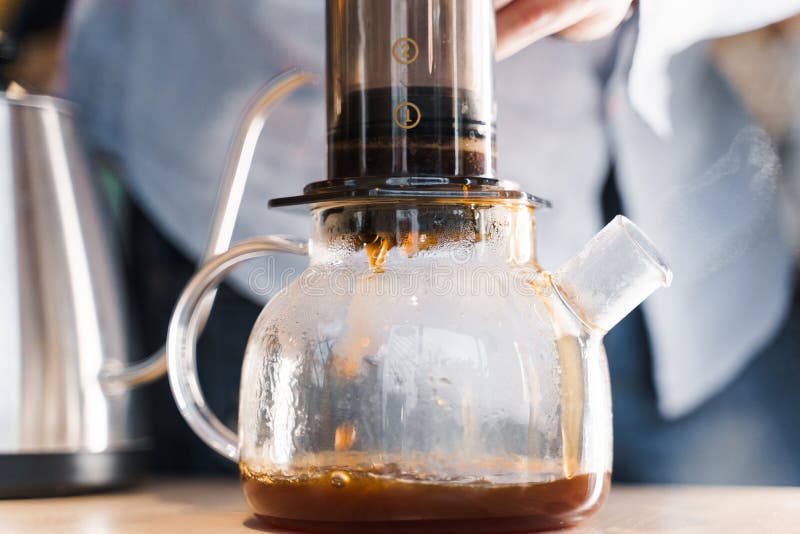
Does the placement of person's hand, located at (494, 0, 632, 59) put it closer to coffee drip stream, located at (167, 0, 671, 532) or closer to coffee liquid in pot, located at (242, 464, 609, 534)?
coffee drip stream, located at (167, 0, 671, 532)

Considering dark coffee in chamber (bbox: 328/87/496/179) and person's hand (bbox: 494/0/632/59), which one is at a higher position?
person's hand (bbox: 494/0/632/59)

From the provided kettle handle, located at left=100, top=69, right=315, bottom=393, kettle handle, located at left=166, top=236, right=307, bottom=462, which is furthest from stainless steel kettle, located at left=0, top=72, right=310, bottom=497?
kettle handle, located at left=166, top=236, right=307, bottom=462

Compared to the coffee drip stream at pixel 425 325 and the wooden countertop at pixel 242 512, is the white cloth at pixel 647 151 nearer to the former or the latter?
the wooden countertop at pixel 242 512

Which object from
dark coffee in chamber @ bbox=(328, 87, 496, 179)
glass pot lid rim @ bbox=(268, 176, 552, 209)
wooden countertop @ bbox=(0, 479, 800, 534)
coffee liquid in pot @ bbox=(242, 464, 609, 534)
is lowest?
wooden countertop @ bbox=(0, 479, 800, 534)

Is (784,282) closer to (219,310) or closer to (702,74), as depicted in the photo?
(702,74)

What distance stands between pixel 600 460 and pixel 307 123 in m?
0.46

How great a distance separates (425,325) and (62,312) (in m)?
0.38

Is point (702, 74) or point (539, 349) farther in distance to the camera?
point (702, 74)

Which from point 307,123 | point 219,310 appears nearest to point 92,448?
point 219,310

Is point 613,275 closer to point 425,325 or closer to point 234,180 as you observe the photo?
point 425,325

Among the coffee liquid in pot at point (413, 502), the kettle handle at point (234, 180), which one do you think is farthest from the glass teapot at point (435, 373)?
the kettle handle at point (234, 180)

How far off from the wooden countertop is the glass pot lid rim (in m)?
0.20

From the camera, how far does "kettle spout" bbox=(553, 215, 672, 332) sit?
0.56m

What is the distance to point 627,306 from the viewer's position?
22.5 inches
